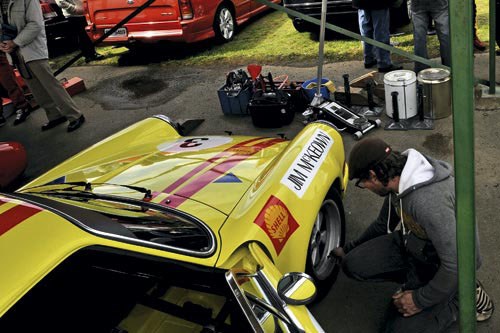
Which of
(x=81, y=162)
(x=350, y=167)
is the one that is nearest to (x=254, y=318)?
(x=350, y=167)

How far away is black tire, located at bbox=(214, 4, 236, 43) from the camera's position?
Answer: 8.15m

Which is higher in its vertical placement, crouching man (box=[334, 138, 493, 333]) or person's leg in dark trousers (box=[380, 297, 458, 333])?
crouching man (box=[334, 138, 493, 333])

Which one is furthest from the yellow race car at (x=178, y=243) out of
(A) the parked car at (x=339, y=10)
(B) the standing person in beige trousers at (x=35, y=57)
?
(A) the parked car at (x=339, y=10)

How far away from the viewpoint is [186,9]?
744cm

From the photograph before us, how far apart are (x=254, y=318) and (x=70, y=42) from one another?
31.1 ft

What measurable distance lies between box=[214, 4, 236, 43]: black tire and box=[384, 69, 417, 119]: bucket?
4.12m

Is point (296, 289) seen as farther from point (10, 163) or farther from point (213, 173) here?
point (10, 163)

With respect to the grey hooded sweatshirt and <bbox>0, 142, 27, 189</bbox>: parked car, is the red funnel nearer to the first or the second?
<bbox>0, 142, 27, 189</bbox>: parked car

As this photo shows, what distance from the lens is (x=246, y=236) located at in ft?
7.58

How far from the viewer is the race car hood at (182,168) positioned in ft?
8.77

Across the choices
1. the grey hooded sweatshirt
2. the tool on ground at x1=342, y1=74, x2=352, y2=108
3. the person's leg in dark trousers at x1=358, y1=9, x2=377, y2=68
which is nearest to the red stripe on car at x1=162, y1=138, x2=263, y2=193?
the grey hooded sweatshirt

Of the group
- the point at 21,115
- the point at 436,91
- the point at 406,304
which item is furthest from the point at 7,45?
the point at 406,304

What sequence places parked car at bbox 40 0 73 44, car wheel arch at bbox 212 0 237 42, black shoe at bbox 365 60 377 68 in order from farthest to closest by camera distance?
parked car at bbox 40 0 73 44 < car wheel arch at bbox 212 0 237 42 < black shoe at bbox 365 60 377 68

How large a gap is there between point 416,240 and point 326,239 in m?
0.79
